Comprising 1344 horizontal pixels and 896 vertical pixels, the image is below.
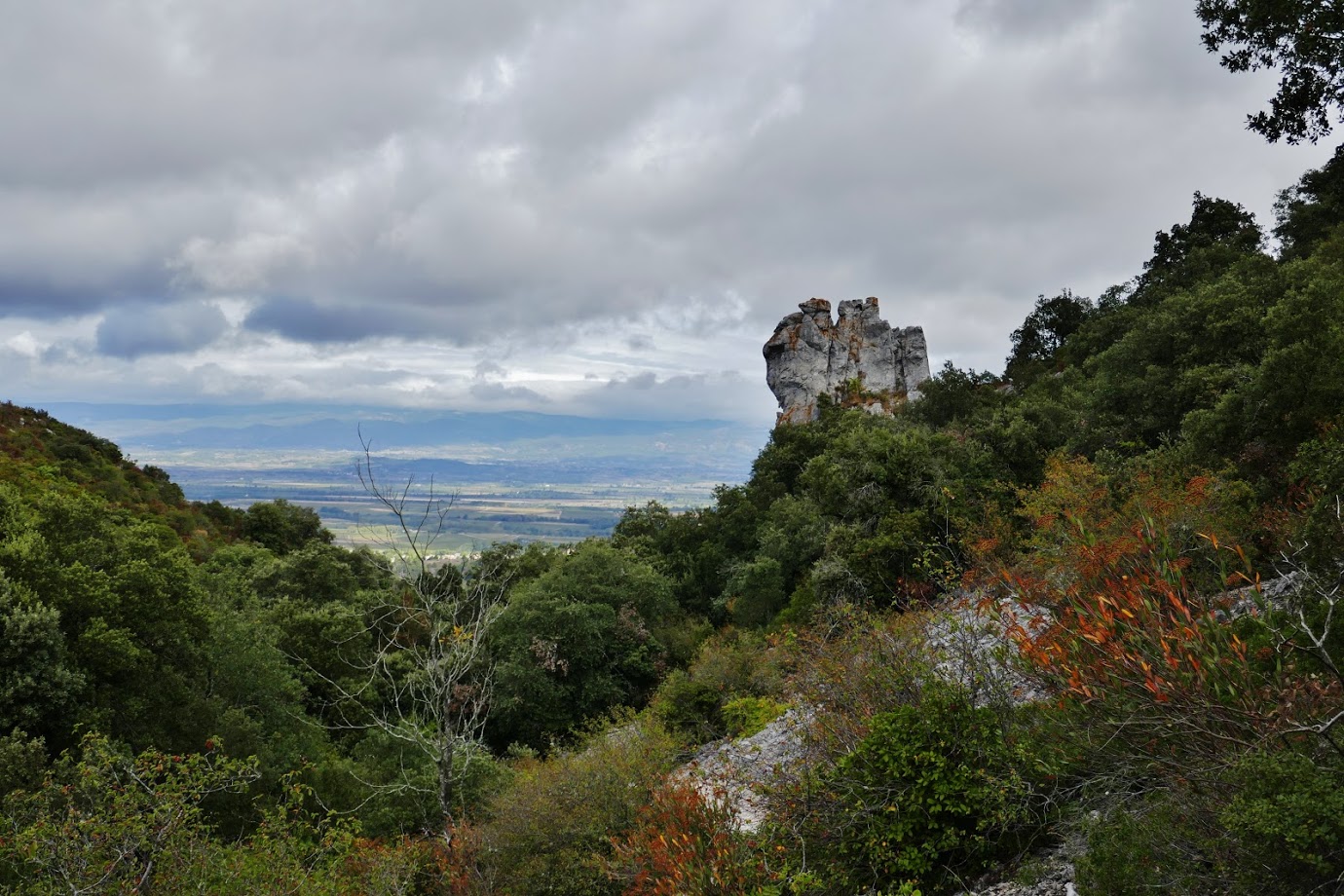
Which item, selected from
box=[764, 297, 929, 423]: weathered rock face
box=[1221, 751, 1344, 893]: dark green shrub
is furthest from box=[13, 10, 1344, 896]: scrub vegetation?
box=[764, 297, 929, 423]: weathered rock face

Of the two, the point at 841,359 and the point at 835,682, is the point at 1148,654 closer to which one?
the point at 835,682

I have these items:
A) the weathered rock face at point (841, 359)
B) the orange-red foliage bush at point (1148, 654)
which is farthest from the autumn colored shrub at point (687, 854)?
the weathered rock face at point (841, 359)

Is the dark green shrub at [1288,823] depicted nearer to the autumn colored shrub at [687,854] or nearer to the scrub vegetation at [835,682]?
the scrub vegetation at [835,682]

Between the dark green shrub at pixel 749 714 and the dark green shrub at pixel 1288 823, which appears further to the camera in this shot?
the dark green shrub at pixel 749 714

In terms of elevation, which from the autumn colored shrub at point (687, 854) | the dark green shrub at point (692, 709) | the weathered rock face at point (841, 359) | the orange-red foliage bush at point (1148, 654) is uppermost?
the weathered rock face at point (841, 359)

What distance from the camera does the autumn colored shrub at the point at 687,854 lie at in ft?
24.0

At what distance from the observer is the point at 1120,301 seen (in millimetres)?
45250

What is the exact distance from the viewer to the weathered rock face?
5062 centimetres

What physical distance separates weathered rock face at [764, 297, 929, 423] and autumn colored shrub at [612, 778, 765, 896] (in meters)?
42.1

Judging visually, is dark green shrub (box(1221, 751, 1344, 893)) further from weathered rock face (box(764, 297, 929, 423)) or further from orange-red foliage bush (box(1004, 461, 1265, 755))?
weathered rock face (box(764, 297, 929, 423))

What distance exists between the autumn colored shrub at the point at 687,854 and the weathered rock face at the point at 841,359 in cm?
4209

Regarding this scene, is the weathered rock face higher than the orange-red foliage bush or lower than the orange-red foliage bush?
higher

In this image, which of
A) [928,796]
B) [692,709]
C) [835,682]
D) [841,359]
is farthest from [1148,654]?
[841,359]

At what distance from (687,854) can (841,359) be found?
47.3 meters
